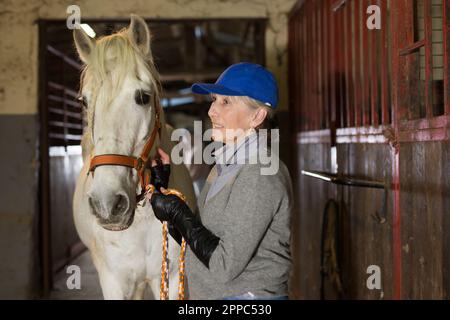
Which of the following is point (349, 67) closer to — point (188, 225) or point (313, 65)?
point (313, 65)

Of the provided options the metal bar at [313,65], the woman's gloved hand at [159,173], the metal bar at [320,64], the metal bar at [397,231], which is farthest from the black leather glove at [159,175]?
the metal bar at [313,65]

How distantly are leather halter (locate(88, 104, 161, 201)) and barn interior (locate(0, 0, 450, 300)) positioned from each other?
1.76 ft

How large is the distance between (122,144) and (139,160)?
0.09 m

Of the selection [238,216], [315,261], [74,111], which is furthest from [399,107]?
[74,111]

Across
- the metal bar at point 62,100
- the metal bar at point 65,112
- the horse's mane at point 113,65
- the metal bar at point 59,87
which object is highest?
the metal bar at point 59,87

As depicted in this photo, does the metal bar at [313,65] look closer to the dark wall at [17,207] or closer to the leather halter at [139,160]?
the leather halter at [139,160]

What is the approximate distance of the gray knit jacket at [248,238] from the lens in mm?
1301

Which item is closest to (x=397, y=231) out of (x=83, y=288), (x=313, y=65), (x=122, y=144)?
(x=122, y=144)

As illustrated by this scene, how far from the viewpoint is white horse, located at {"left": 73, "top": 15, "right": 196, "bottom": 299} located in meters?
1.68

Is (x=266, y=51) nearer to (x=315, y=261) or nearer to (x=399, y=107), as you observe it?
(x=315, y=261)

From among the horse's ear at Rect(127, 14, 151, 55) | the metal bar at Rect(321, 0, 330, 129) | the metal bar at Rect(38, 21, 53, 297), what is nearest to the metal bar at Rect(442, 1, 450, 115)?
the horse's ear at Rect(127, 14, 151, 55)

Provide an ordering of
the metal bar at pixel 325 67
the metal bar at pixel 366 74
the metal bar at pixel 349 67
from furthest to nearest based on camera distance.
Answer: the metal bar at pixel 325 67 < the metal bar at pixel 349 67 < the metal bar at pixel 366 74

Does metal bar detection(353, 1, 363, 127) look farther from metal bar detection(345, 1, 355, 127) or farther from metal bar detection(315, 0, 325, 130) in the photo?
metal bar detection(315, 0, 325, 130)
